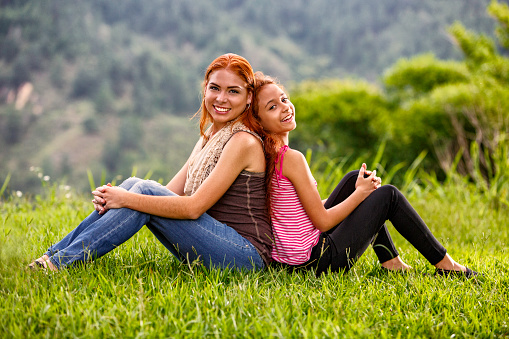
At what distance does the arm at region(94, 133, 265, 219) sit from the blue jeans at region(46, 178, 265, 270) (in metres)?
0.05

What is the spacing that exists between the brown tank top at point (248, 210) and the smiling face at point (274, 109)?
11.1 inches

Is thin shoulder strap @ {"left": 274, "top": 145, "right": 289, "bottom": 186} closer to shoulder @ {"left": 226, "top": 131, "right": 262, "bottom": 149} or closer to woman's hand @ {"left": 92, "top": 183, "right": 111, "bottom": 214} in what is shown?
shoulder @ {"left": 226, "top": 131, "right": 262, "bottom": 149}

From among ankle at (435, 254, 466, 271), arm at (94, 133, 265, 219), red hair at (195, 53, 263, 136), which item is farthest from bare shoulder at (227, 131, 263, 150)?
ankle at (435, 254, 466, 271)

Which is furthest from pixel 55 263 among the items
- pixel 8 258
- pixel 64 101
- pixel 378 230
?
pixel 64 101

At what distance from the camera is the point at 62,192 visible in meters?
4.56

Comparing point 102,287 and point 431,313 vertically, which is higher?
point 102,287

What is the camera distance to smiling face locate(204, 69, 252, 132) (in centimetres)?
235

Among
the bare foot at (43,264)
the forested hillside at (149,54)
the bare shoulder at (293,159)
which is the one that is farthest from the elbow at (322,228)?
the forested hillside at (149,54)

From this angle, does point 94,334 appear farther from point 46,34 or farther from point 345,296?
point 46,34

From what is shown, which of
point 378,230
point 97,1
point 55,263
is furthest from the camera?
point 97,1

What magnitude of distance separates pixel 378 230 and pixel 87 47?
110ft

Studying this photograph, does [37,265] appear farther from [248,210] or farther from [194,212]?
[248,210]

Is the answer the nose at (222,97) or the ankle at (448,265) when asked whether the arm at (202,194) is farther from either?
the ankle at (448,265)

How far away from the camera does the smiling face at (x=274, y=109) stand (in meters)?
2.37
